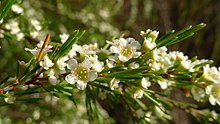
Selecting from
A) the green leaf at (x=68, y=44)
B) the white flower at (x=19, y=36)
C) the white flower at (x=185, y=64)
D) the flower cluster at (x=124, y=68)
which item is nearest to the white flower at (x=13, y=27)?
the white flower at (x=19, y=36)

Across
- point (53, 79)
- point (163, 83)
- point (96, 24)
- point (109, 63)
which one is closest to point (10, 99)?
point (53, 79)

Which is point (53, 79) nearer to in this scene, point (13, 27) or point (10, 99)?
point (10, 99)

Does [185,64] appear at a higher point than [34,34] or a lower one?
lower

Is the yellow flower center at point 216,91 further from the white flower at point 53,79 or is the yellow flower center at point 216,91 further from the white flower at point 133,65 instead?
the white flower at point 53,79

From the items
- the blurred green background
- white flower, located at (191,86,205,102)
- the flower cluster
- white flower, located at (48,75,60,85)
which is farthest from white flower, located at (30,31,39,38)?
white flower, located at (191,86,205,102)

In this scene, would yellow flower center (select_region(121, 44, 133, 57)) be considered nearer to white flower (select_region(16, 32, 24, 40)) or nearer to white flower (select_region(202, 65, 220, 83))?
white flower (select_region(202, 65, 220, 83))
